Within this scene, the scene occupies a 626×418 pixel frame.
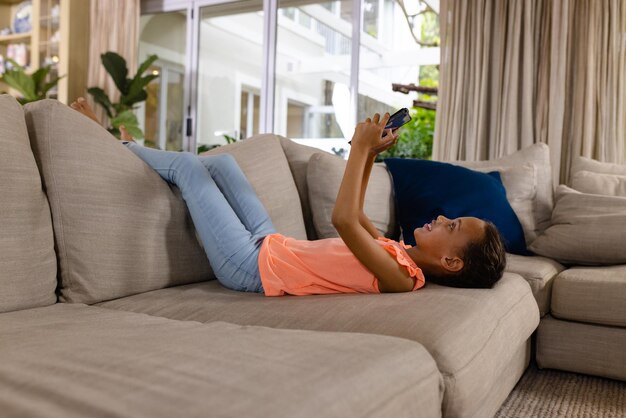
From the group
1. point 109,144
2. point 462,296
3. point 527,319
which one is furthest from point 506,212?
point 109,144

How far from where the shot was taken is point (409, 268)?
155cm

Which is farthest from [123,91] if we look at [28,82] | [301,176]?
[301,176]

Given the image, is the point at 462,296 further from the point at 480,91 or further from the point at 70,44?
the point at 70,44

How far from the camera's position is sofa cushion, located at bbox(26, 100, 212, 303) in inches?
56.1

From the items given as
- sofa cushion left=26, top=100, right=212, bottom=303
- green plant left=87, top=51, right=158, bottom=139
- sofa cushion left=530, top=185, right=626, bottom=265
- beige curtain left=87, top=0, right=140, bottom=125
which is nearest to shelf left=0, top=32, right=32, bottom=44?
beige curtain left=87, top=0, right=140, bottom=125

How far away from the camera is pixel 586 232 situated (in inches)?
92.7

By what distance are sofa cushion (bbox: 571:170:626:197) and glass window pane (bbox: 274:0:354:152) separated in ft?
7.84

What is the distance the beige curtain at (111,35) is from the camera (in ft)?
19.0

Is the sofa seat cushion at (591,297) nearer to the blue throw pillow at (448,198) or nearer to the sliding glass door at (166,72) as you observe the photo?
the blue throw pillow at (448,198)

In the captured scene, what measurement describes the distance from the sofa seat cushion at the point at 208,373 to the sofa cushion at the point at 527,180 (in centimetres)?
192

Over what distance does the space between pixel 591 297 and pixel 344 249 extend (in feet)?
3.08

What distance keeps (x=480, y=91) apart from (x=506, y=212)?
5.97 feet

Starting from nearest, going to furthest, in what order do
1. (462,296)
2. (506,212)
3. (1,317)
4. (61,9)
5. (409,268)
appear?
1. (1,317)
2. (462,296)
3. (409,268)
4. (506,212)
5. (61,9)

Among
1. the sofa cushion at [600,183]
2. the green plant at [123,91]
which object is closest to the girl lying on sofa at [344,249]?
the sofa cushion at [600,183]
